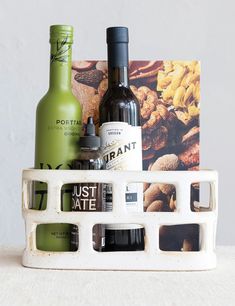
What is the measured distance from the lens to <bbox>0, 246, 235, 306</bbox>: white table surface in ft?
2.12

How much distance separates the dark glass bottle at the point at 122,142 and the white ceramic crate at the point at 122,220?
0.09 feet

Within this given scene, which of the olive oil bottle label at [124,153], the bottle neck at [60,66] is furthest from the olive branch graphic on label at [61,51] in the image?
the olive oil bottle label at [124,153]

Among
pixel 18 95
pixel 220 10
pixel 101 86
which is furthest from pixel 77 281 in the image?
pixel 220 10

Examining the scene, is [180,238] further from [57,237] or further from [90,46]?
[90,46]

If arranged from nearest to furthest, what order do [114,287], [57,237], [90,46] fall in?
[114,287] < [57,237] < [90,46]

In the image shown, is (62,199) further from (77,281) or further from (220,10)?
(220,10)

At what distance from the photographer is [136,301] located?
646mm

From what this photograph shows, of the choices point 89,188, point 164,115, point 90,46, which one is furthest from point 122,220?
point 90,46

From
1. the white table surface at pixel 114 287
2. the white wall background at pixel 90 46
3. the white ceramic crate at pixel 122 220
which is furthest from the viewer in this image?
the white wall background at pixel 90 46

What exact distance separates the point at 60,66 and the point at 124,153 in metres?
0.15

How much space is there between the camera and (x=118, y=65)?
83 cm

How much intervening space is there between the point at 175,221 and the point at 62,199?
0.15 m

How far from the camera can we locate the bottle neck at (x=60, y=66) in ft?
2.69

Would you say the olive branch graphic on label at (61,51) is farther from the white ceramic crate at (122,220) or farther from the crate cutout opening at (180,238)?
the crate cutout opening at (180,238)
